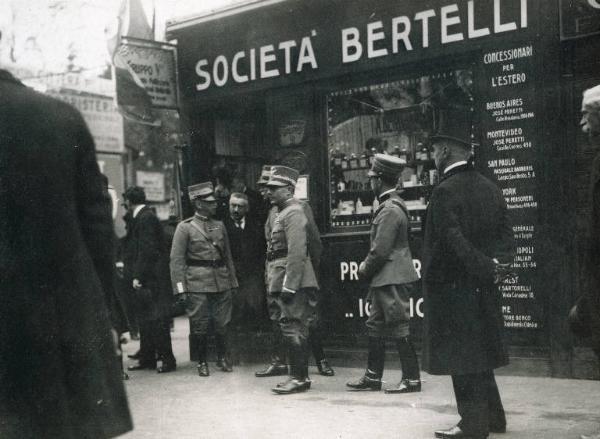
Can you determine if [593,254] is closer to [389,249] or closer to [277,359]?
[389,249]

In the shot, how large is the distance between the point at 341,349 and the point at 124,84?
13.7ft

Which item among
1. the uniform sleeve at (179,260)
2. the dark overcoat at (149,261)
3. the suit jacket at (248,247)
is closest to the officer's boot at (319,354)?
the uniform sleeve at (179,260)

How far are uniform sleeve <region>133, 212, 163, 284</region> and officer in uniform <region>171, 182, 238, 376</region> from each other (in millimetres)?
473

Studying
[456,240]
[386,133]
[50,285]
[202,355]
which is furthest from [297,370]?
[50,285]

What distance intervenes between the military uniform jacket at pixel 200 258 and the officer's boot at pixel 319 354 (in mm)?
1240

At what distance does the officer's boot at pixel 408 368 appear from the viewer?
7.22 meters

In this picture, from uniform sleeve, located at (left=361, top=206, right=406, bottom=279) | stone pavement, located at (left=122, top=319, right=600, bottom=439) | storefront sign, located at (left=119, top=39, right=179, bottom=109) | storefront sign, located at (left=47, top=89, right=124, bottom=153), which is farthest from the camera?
storefront sign, located at (left=47, top=89, right=124, bottom=153)

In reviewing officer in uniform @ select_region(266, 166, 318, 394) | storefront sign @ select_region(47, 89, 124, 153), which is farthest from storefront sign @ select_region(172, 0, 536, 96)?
storefront sign @ select_region(47, 89, 124, 153)

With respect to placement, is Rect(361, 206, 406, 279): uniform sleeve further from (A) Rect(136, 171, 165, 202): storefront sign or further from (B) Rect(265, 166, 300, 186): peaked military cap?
(A) Rect(136, 171, 165, 202): storefront sign

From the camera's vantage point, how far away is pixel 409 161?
28.8 feet

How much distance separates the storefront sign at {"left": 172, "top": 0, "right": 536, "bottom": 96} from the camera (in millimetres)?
8219

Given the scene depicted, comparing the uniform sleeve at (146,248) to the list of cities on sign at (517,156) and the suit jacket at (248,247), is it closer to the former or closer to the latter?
the suit jacket at (248,247)

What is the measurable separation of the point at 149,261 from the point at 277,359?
75.2 inches

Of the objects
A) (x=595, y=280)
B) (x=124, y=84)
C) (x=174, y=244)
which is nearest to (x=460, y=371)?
(x=595, y=280)
